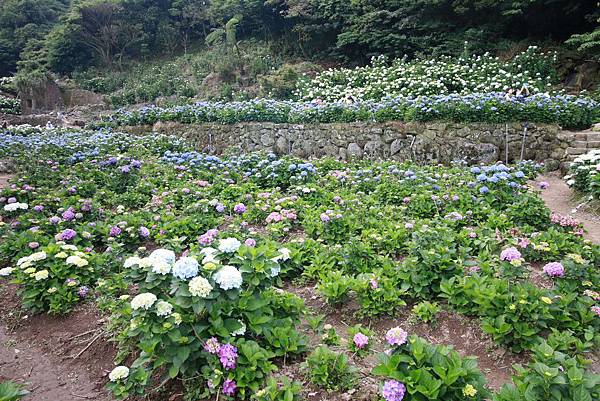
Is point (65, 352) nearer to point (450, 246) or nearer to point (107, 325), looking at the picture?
point (107, 325)

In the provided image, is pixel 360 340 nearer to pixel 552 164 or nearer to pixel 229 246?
pixel 229 246

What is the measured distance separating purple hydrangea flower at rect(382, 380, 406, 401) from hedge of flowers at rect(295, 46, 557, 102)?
7.80m

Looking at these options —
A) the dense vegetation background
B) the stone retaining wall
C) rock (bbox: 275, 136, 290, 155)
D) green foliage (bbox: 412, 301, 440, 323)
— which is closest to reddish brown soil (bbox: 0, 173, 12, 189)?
the stone retaining wall

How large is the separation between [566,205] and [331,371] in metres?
4.51

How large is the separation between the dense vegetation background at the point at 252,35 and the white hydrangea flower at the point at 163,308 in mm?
10325

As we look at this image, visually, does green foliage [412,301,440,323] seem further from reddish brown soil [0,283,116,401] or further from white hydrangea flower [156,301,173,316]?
reddish brown soil [0,283,116,401]

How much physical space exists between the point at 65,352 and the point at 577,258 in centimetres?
333

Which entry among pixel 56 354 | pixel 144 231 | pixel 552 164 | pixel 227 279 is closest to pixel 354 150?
pixel 552 164

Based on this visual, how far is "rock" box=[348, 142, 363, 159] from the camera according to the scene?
26.6 feet

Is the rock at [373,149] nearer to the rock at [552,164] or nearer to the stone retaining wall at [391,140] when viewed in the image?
the stone retaining wall at [391,140]

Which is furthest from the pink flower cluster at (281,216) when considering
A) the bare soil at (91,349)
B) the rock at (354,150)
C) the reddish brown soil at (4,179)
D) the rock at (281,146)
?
the rock at (281,146)

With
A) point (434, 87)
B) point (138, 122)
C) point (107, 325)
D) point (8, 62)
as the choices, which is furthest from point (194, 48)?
point (107, 325)

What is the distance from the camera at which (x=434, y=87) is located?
371 inches

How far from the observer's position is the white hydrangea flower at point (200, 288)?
1747 millimetres
